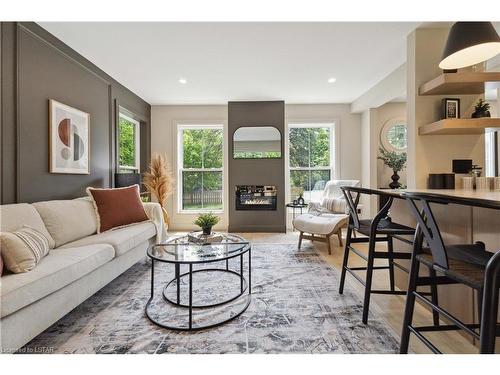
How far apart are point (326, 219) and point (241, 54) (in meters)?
2.43

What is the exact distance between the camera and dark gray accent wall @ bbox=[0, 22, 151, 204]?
2102mm

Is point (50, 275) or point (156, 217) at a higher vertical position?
point (156, 217)

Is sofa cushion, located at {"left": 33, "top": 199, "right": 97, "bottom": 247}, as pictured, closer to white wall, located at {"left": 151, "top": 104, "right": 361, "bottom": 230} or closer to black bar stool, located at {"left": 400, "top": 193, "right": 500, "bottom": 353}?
white wall, located at {"left": 151, "top": 104, "right": 361, "bottom": 230}

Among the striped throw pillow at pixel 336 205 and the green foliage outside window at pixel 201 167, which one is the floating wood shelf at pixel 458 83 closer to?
the striped throw pillow at pixel 336 205

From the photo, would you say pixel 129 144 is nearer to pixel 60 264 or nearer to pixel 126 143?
pixel 126 143

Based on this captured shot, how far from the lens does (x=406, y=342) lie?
1300 mm

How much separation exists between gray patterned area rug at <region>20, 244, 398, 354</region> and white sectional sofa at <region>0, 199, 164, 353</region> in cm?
18

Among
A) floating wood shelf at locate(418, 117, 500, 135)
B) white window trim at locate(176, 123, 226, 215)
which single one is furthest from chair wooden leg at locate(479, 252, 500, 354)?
white window trim at locate(176, 123, 226, 215)

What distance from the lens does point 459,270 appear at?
106 cm

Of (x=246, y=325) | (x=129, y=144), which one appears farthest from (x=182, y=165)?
(x=246, y=325)
